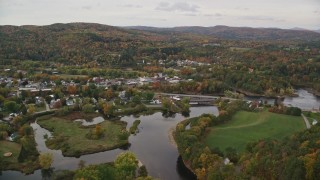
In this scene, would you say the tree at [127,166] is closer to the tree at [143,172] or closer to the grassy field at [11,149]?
the tree at [143,172]

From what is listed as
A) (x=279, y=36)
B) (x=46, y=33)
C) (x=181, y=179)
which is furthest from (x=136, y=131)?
(x=279, y=36)

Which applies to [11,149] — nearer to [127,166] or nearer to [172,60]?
[127,166]

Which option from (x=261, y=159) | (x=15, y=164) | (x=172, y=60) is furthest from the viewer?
(x=172, y=60)

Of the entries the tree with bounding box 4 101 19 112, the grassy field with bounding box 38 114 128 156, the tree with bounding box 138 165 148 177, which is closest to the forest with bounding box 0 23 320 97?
the grassy field with bounding box 38 114 128 156

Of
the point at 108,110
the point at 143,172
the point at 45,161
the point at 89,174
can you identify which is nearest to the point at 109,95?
the point at 108,110

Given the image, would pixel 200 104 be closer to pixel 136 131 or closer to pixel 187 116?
pixel 187 116

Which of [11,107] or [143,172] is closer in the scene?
[143,172]
